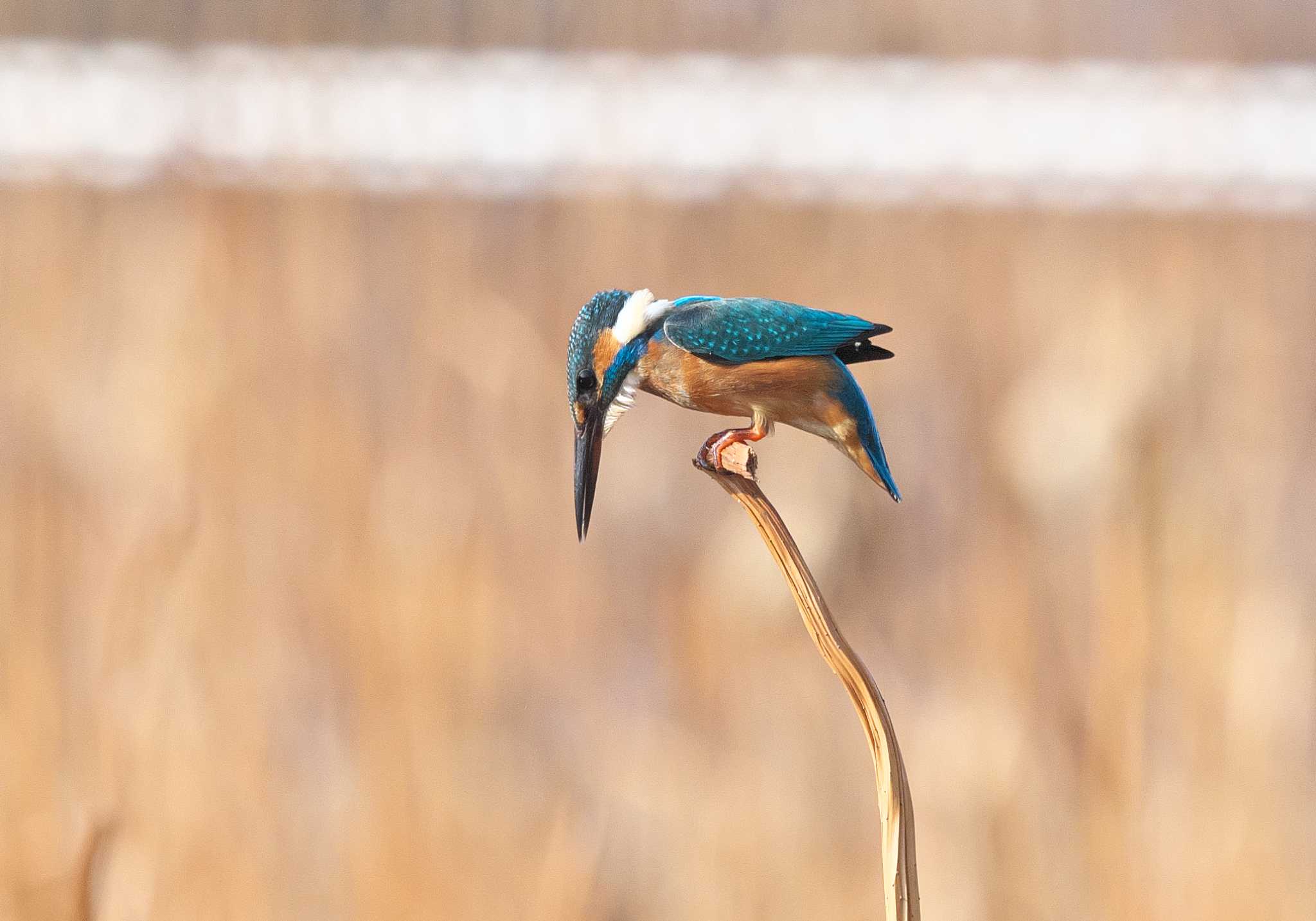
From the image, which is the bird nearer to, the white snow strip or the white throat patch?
the white throat patch

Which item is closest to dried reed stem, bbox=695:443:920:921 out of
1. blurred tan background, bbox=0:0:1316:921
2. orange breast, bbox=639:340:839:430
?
orange breast, bbox=639:340:839:430

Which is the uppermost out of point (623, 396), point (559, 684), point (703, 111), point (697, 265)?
point (703, 111)

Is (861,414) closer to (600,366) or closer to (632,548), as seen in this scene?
(600,366)

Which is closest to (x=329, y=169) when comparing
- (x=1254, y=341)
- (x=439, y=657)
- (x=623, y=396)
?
(x=439, y=657)

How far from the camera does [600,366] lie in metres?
0.31

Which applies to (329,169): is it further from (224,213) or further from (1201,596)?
(1201,596)

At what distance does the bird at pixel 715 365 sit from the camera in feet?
1.02

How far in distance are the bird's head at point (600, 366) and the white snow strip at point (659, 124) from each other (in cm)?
40

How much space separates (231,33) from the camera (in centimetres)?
69

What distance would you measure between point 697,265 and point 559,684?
1.03ft

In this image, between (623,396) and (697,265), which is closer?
(623,396)

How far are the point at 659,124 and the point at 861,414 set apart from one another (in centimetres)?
44

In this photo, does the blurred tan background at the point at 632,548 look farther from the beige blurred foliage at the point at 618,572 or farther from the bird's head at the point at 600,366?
the bird's head at the point at 600,366

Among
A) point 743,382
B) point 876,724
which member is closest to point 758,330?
point 743,382
